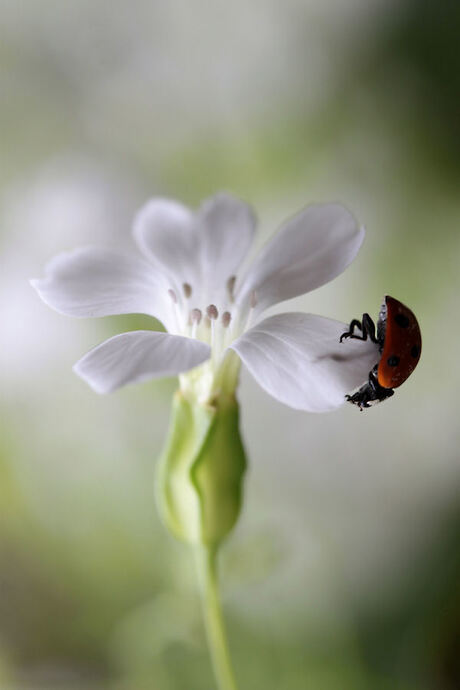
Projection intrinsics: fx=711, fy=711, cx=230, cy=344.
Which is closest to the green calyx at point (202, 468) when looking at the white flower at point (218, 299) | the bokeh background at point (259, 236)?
the white flower at point (218, 299)

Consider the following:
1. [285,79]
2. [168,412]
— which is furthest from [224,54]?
[168,412]

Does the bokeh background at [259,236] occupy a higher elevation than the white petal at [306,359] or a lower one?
higher

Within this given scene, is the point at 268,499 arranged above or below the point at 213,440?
above

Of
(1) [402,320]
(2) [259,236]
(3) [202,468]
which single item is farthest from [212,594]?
(2) [259,236]

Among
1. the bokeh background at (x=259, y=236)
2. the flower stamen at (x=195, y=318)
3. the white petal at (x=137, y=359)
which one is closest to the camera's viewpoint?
the white petal at (x=137, y=359)

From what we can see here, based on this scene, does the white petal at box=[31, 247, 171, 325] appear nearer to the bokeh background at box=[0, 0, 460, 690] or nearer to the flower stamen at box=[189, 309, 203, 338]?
the flower stamen at box=[189, 309, 203, 338]

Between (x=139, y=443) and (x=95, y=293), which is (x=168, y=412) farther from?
(x=95, y=293)

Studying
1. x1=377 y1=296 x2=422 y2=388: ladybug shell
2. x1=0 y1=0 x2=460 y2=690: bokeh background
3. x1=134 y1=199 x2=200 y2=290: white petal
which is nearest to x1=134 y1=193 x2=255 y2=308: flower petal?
x1=134 y1=199 x2=200 y2=290: white petal

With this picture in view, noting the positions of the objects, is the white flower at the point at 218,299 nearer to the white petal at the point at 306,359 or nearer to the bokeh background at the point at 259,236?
the white petal at the point at 306,359

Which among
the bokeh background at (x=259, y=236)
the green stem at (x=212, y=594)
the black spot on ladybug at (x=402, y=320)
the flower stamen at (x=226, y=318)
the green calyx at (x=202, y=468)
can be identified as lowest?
the green stem at (x=212, y=594)
